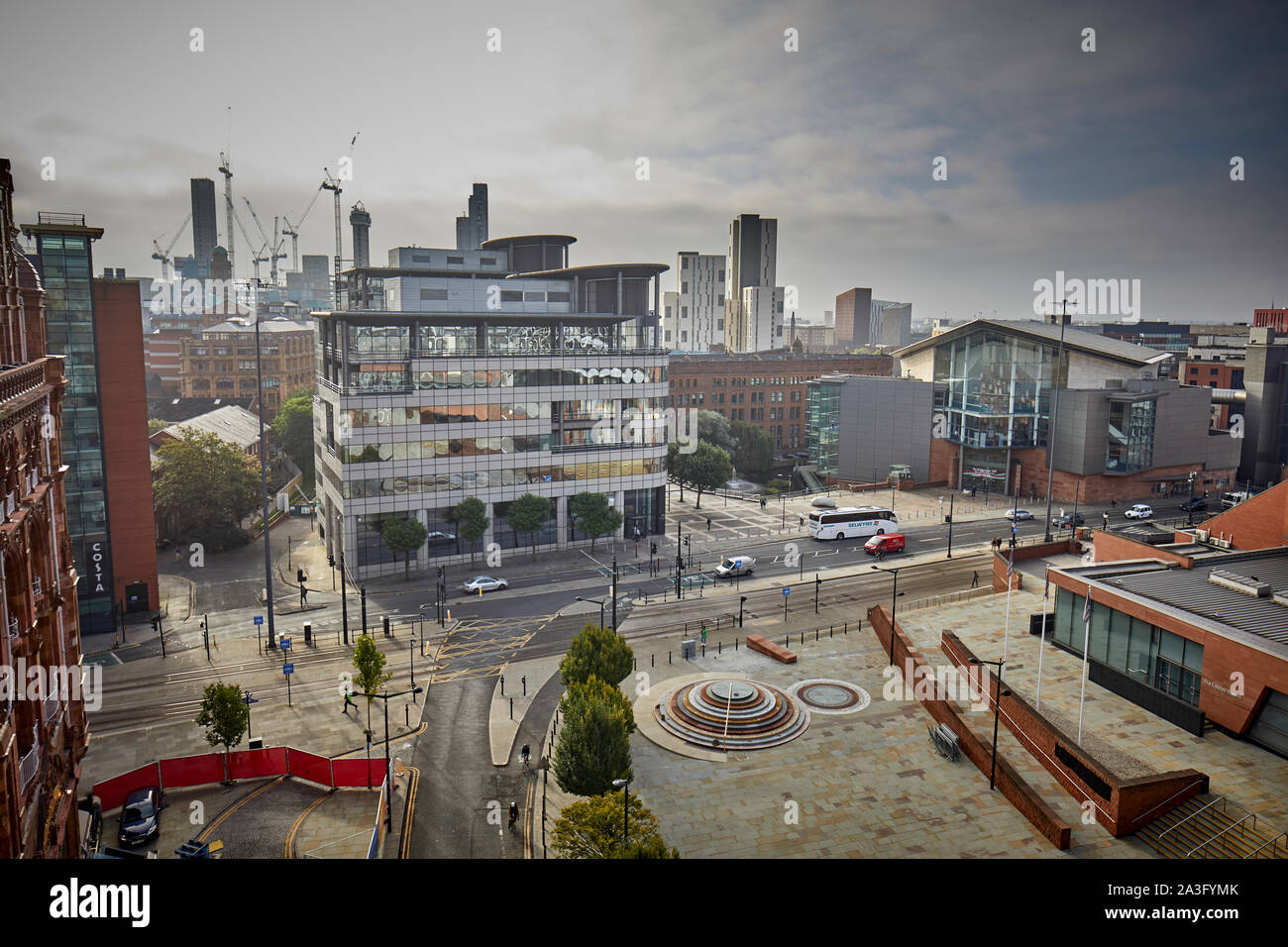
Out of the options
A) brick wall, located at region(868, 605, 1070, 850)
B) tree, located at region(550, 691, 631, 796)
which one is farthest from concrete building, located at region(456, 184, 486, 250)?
tree, located at region(550, 691, 631, 796)

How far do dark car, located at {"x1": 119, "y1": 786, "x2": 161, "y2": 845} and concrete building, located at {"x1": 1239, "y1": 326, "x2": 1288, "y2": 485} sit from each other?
10994 cm

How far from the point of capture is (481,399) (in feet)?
212

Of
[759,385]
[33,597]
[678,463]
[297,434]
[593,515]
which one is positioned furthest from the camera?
[759,385]

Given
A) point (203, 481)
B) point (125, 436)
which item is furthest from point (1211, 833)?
point (203, 481)

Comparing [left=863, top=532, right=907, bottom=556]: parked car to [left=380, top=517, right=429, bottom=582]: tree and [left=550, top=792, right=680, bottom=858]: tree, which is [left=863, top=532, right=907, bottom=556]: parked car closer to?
[left=380, top=517, right=429, bottom=582]: tree

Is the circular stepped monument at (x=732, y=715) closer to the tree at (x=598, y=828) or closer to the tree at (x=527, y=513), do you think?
the tree at (x=598, y=828)

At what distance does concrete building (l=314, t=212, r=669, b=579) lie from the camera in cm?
6166

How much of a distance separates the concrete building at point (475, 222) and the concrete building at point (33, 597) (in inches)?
3944

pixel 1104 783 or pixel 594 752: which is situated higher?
pixel 594 752

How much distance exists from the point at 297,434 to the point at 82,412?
4986cm

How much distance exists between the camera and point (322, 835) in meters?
30.3

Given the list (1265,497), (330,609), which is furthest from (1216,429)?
(330,609)

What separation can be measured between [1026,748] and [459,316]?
48.8 m

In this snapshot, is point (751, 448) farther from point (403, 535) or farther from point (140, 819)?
point (140, 819)
